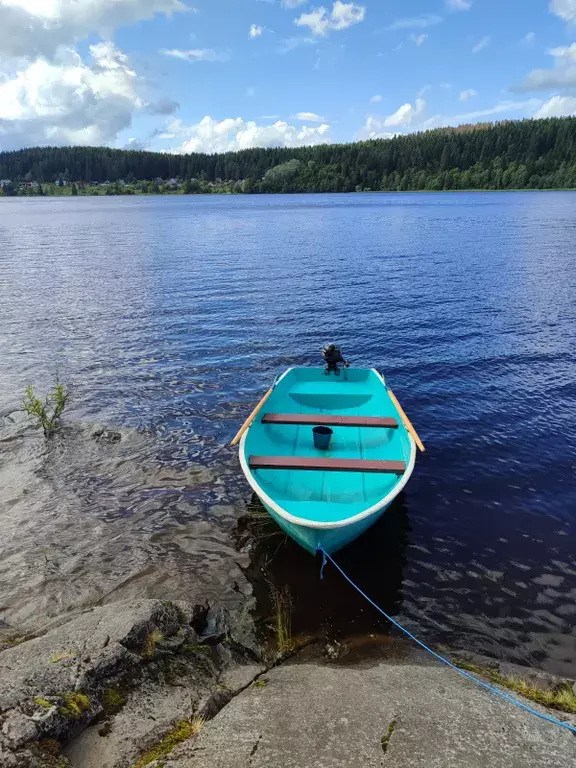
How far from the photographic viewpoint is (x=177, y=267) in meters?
38.8

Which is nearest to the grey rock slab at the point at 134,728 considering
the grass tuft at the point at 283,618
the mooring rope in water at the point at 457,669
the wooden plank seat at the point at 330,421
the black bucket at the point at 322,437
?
the grass tuft at the point at 283,618

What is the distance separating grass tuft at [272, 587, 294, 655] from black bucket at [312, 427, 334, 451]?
3.48m

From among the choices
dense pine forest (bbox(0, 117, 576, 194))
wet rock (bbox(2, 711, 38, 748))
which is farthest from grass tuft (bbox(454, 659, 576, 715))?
dense pine forest (bbox(0, 117, 576, 194))

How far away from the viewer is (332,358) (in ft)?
49.9

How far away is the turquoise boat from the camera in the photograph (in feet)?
27.7

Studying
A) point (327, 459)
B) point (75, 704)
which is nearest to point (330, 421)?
point (327, 459)

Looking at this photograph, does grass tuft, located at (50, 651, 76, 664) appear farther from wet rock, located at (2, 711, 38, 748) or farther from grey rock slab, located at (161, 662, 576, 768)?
grey rock slab, located at (161, 662, 576, 768)

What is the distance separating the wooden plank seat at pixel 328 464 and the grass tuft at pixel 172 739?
16.5 feet

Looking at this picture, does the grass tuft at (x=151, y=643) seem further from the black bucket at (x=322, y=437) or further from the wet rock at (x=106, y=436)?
the wet rock at (x=106, y=436)

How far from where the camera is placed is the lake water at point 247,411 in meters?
8.41

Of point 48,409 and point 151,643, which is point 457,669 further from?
point 48,409

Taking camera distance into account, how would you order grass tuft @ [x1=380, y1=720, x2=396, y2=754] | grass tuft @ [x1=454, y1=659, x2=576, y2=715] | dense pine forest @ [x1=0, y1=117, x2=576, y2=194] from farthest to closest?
dense pine forest @ [x1=0, y1=117, x2=576, y2=194] < grass tuft @ [x1=454, y1=659, x2=576, y2=715] < grass tuft @ [x1=380, y1=720, x2=396, y2=754]

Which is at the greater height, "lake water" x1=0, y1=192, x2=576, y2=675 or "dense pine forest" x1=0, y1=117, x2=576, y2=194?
"dense pine forest" x1=0, y1=117, x2=576, y2=194

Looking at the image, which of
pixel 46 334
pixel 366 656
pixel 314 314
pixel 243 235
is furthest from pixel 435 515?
pixel 243 235
